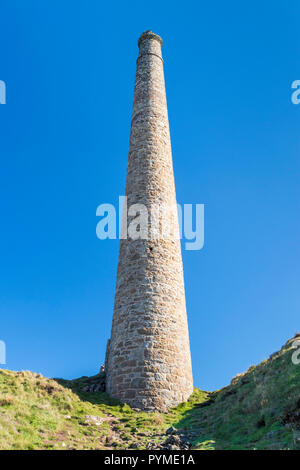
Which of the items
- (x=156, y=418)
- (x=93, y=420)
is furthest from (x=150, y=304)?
(x=93, y=420)

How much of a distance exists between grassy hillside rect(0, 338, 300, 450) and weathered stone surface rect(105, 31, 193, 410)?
819 mm

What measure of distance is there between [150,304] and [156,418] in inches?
168

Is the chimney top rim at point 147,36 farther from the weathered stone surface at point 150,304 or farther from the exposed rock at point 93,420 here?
the exposed rock at point 93,420

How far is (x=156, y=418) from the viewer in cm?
1270

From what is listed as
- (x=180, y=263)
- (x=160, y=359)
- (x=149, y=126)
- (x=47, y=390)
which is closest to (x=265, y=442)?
(x=160, y=359)

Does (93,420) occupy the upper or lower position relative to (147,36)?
lower

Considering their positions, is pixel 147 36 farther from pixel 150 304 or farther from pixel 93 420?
pixel 93 420

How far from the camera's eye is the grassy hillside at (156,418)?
9102mm

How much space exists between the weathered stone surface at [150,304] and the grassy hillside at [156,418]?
82cm

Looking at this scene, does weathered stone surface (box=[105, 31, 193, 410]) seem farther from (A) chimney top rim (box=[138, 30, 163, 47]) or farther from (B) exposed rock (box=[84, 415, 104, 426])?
(A) chimney top rim (box=[138, 30, 163, 47])

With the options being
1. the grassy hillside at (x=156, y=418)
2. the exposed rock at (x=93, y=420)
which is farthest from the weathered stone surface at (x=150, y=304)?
the exposed rock at (x=93, y=420)

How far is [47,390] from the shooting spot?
1316 centimetres
